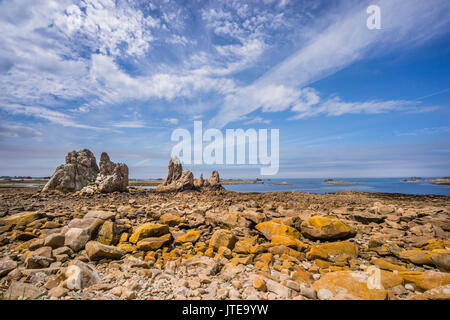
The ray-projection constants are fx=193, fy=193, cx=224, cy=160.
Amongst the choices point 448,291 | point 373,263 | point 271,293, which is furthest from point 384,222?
point 271,293

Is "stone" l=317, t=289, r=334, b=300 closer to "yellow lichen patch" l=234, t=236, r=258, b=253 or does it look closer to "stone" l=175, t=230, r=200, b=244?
"yellow lichen patch" l=234, t=236, r=258, b=253

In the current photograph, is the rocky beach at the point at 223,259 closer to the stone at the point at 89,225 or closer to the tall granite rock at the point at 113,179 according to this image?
the stone at the point at 89,225

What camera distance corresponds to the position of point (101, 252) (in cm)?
643

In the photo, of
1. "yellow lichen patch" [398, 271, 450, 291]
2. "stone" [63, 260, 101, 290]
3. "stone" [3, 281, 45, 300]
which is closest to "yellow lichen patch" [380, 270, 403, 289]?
"yellow lichen patch" [398, 271, 450, 291]

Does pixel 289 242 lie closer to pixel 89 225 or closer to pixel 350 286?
pixel 350 286

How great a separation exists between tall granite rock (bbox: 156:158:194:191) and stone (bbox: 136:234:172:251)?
30.2 metres

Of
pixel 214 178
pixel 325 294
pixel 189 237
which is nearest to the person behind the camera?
pixel 325 294

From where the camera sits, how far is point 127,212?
12.1 metres

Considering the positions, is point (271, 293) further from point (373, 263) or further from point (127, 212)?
point (127, 212)

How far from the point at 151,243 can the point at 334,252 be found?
270 inches

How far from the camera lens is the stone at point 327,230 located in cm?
840

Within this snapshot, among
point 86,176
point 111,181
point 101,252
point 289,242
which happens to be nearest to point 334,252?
point 289,242

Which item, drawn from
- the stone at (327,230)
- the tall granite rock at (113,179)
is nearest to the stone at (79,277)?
the stone at (327,230)

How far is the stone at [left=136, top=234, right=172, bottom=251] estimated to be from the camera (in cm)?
725
